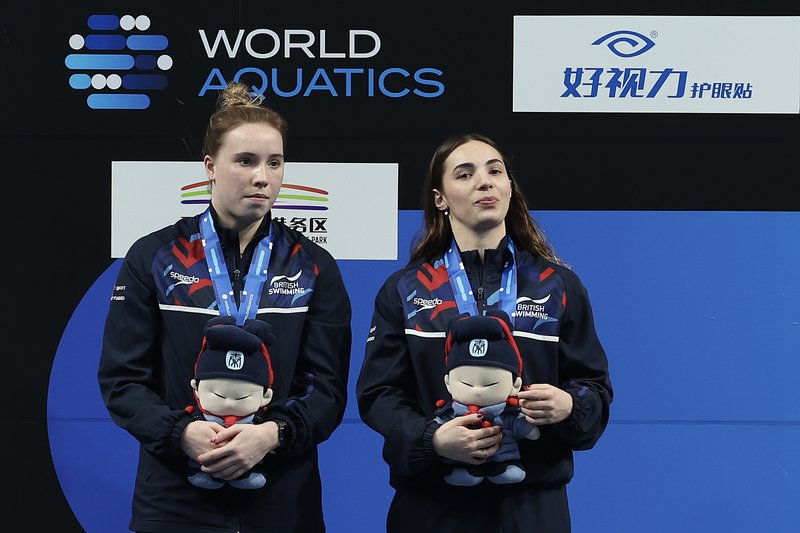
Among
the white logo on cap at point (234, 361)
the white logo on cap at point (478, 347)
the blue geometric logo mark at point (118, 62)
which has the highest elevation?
the blue geometric logo mark at point (118, 62)

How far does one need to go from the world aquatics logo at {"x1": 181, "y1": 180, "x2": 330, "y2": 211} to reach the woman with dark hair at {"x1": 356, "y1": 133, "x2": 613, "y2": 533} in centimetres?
127

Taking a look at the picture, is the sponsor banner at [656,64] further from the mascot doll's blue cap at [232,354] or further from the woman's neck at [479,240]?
the mascot doll's blue cap at [232,354]

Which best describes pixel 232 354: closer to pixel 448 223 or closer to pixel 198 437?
pixel 198 437

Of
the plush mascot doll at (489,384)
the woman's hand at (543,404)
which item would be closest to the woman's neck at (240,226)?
the plush mascot doll at (489,384)

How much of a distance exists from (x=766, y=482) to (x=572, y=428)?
1839 mm

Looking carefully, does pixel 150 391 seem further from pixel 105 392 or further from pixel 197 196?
pixel 197 196

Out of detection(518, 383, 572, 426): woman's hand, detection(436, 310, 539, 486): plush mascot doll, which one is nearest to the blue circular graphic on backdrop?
detection(436, 310, 539, 486): plush mascot doll

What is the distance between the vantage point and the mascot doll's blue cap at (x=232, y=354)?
228 cm

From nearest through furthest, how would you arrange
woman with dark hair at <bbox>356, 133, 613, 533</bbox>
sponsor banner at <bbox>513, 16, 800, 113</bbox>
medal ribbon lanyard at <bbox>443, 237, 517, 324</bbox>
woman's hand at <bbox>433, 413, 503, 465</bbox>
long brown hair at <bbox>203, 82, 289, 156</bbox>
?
woman's hand at <bbox>433, 413, 503, 465</bbox>, woman with dark hair at <bbox>356, 133, 613, 533</bbox>, medal ribbon lanyard at <bbox>443, 237, 517, 324</bbox>, long brown hair at <bbox>203, 82, 289, 156</bbox>, sponsor banner at <bbox>513, 16, 800, 113</bbox>

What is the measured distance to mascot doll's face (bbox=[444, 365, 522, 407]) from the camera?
224 cm

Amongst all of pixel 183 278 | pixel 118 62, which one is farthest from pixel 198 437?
pixel 118 62

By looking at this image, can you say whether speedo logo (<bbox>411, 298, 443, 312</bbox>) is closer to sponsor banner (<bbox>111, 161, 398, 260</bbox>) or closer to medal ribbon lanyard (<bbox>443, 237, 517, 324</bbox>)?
medal ribbon lanyard (<bbox>443, 237, 517, 324</bbox>)

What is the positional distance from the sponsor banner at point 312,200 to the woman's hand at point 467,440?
1647mm

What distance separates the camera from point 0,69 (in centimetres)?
A: 383
